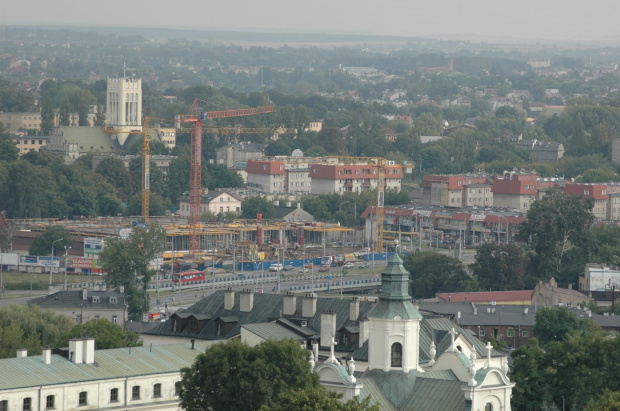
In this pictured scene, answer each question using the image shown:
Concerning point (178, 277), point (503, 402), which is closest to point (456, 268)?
point (178, 277)

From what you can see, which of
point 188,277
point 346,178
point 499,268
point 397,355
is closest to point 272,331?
Answer: point 397,355

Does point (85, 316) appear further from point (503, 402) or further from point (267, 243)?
point (267, 243)

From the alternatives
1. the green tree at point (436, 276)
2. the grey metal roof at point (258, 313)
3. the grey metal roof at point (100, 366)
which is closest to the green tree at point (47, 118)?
the green tree at point (436, 276)

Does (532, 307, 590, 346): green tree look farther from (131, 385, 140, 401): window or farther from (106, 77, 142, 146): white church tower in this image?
(106, 77, 142, 146): white church tower

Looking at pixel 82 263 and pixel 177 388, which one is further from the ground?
pixel 177 388

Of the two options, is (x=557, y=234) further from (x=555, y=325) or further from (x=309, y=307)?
(x=309, y=307)

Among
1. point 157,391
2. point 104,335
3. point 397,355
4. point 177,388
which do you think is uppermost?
point 397,355

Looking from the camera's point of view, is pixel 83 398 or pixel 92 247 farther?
pixel 92 247
